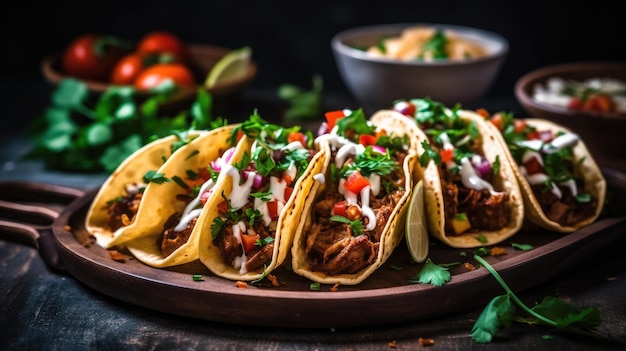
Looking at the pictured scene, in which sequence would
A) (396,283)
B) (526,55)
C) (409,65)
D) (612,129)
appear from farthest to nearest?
(526,55), (409,65), (612,129), (396,283)

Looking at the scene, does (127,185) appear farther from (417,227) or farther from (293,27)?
(293,27)

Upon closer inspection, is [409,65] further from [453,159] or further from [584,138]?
[453,159]

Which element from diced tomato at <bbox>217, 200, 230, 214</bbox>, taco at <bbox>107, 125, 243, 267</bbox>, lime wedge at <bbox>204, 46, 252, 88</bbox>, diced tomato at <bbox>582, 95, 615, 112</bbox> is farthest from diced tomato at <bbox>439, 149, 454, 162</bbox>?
lime wedge at <bbox>204, 46, 252, 88</bbox>

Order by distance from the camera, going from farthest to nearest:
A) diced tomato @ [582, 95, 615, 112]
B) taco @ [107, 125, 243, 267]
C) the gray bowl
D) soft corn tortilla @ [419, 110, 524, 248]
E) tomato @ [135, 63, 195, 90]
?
1. tomato @ [135, 63, 195, 90]
2. the gray bowl
3. diced tomato @ [582, 95, 615, 112]
4. soft corn tortilla @ [419, 110, 524, 248]
5. taco @ [107, 125, 243, 267]

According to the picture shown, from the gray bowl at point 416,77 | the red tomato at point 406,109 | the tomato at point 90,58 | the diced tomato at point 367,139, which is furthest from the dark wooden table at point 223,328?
the tomato at point 90,58

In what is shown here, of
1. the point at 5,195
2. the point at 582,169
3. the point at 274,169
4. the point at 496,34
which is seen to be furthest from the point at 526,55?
the point at 5,195

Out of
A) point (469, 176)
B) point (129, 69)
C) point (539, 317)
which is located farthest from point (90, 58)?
point (539, 317)

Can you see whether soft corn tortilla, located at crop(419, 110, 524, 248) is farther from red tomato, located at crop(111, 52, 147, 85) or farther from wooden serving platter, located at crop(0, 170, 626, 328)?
red tomato, located at crop(111, 52, 147, 85)
